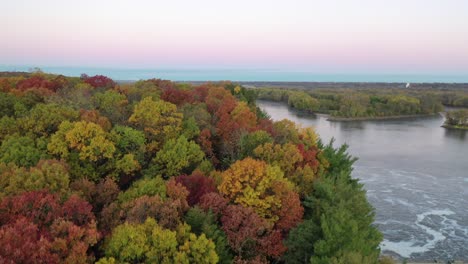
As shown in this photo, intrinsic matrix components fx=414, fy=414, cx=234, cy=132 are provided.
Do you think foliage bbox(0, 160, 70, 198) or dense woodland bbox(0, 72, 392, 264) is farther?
foliage bbox(0, 160, 70, 198)

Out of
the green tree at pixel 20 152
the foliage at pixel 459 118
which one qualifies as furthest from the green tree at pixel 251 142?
the foliage at pixel 459 118

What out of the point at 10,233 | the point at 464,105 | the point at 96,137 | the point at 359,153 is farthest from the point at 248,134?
the point at 464,105

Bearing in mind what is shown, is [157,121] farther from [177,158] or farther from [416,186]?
[416,186]

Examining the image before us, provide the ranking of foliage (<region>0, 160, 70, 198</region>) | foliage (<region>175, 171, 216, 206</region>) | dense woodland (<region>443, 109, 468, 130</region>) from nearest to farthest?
foliage (<region>0, 160, 70, 198</region>), foliage (<region>175, 171, 216, 206</region>), dense woodland (<region>443, 109, 468, 130</region>)

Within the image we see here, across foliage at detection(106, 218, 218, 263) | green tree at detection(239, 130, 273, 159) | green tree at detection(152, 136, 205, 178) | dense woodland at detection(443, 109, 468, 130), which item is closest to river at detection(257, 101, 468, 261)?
dense woodland at detection(443, 109, 468, 130)

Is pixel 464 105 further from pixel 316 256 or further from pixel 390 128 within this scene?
pixel 316 256

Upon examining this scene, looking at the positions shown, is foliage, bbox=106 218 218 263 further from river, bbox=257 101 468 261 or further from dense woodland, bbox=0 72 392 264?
river, bbox=257 101 468 261

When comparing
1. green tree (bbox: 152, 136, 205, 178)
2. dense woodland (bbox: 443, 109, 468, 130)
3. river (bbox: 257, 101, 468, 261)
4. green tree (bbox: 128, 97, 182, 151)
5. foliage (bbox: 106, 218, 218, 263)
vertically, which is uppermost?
green tree (bbox: 128, 97, 182, 151)
